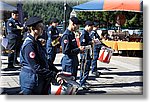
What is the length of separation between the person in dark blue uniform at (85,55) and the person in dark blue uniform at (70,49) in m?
0.14

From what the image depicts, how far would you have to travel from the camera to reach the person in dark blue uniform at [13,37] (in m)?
4.39

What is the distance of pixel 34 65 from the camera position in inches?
134

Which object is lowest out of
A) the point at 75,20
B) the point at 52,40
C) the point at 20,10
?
the point at 52,40

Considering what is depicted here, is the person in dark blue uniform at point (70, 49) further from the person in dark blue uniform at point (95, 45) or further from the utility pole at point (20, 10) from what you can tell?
the utility pole at point (20, 10)

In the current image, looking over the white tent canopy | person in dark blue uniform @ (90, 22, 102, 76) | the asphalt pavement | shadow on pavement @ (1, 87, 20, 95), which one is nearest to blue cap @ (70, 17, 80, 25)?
person in dark blue uniform @ (90, 22, 102, 76)

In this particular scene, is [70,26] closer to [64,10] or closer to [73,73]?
[64,10]

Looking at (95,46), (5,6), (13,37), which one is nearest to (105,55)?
(95,46)

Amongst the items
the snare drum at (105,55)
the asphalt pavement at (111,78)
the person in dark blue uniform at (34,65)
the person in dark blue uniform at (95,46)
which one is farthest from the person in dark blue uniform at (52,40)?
the person in dark blue uniform at (34,65)

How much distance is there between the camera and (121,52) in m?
4.57

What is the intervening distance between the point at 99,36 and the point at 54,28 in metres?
0.59

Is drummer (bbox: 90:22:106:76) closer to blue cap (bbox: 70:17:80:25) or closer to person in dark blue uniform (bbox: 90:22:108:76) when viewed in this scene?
person in dark blue uniform (bbox: 90:22:108:76)

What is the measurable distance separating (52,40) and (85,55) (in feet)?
1.53

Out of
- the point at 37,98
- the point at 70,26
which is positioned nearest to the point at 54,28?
the point at 70,26

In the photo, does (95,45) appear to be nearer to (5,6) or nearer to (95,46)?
(95,46)
